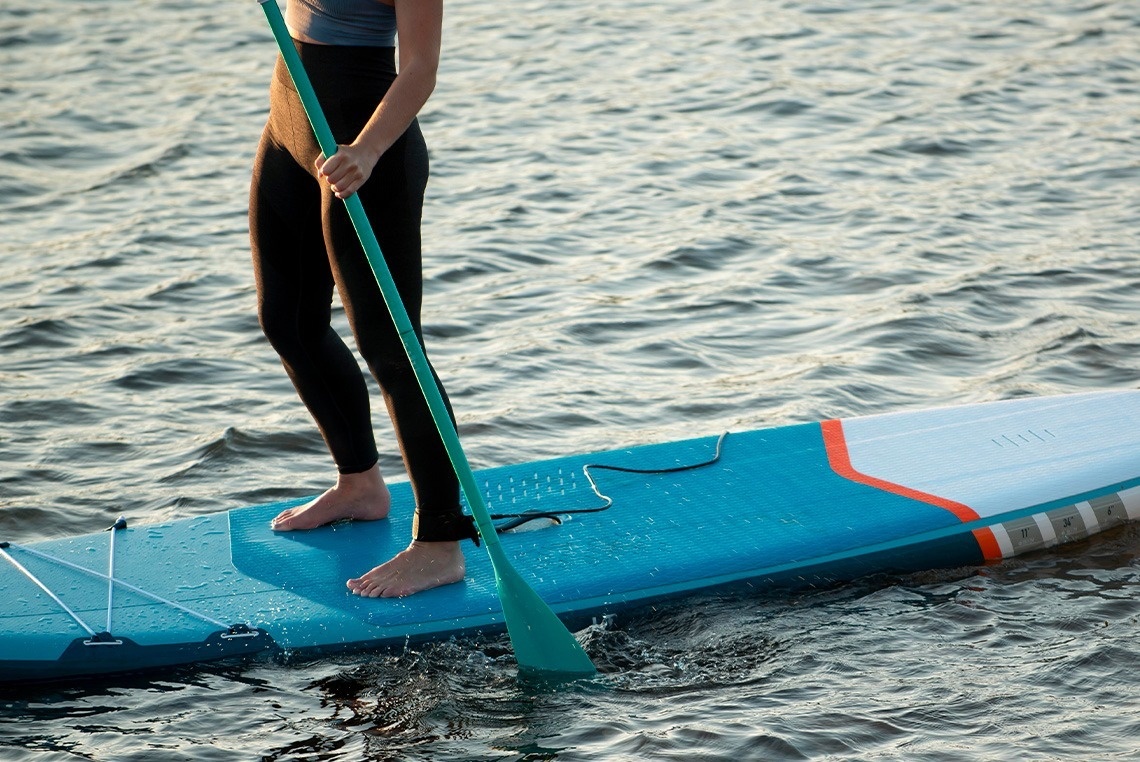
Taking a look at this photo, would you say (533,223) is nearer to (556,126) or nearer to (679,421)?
(556,126)

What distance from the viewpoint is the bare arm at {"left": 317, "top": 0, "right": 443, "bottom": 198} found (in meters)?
2.86

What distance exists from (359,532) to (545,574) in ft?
1.78

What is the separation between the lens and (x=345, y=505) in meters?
3.72

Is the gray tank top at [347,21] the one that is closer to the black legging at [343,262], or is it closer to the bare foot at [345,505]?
the black legging at [343,262]

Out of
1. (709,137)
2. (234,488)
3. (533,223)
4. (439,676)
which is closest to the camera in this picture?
(439,676)

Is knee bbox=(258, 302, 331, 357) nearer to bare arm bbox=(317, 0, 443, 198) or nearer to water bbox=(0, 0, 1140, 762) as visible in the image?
bare arm bbox=(317, 0, 443, 198)

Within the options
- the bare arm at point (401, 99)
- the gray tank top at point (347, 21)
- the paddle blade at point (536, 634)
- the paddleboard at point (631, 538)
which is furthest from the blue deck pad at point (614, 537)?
the gray tank top at point (347, 21)

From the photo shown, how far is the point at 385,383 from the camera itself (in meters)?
3.20

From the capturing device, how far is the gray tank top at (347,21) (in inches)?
118

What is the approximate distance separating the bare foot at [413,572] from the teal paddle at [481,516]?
142 mm

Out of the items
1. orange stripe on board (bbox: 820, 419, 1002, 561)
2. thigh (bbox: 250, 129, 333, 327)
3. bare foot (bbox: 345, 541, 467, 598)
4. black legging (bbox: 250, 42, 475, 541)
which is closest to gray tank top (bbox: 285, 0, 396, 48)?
black legging (bbox: 250, 42, 475, 541)

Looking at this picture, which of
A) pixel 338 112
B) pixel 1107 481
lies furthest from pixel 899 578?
pixel 338 112

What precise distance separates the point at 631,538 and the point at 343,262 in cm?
106

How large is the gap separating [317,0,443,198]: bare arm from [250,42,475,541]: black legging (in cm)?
13
